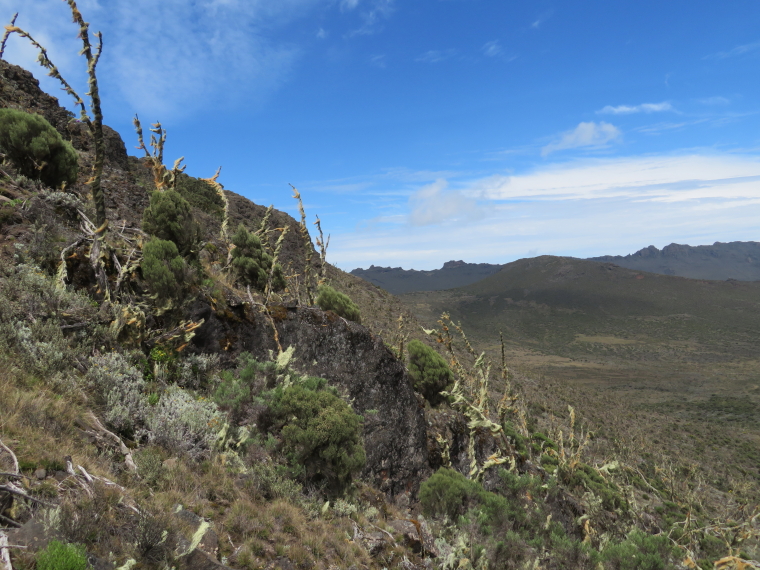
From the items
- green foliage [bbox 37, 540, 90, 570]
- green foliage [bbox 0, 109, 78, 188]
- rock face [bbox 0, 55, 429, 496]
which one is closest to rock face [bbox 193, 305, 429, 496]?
rock face [bbox 0, 55, 429, 496]

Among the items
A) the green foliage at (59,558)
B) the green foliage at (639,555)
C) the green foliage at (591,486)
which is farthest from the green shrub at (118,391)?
the green foliage at (591,486)

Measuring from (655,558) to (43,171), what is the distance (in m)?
17.4

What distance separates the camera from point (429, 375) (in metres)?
15.7

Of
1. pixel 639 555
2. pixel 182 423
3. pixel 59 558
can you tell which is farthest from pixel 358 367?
pixel 59 558

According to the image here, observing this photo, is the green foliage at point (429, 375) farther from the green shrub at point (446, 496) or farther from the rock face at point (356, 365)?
the green shrub at point (446, 496)

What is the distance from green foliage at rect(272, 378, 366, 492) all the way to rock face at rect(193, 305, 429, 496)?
6.52 feet

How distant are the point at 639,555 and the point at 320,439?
7.39 meters

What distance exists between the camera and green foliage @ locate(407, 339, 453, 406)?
15648mm

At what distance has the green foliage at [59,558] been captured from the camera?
2701 millimetres

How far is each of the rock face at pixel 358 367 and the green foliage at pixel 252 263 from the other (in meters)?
4.56

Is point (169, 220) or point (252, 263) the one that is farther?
point (252, 263)

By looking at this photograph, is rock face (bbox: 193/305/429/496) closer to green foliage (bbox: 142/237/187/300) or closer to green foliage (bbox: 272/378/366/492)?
green foliage (bbox: 142/237/187/300)

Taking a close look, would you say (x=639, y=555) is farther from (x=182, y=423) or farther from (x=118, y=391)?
(x=118, y=391)

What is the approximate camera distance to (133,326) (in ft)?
24.8
